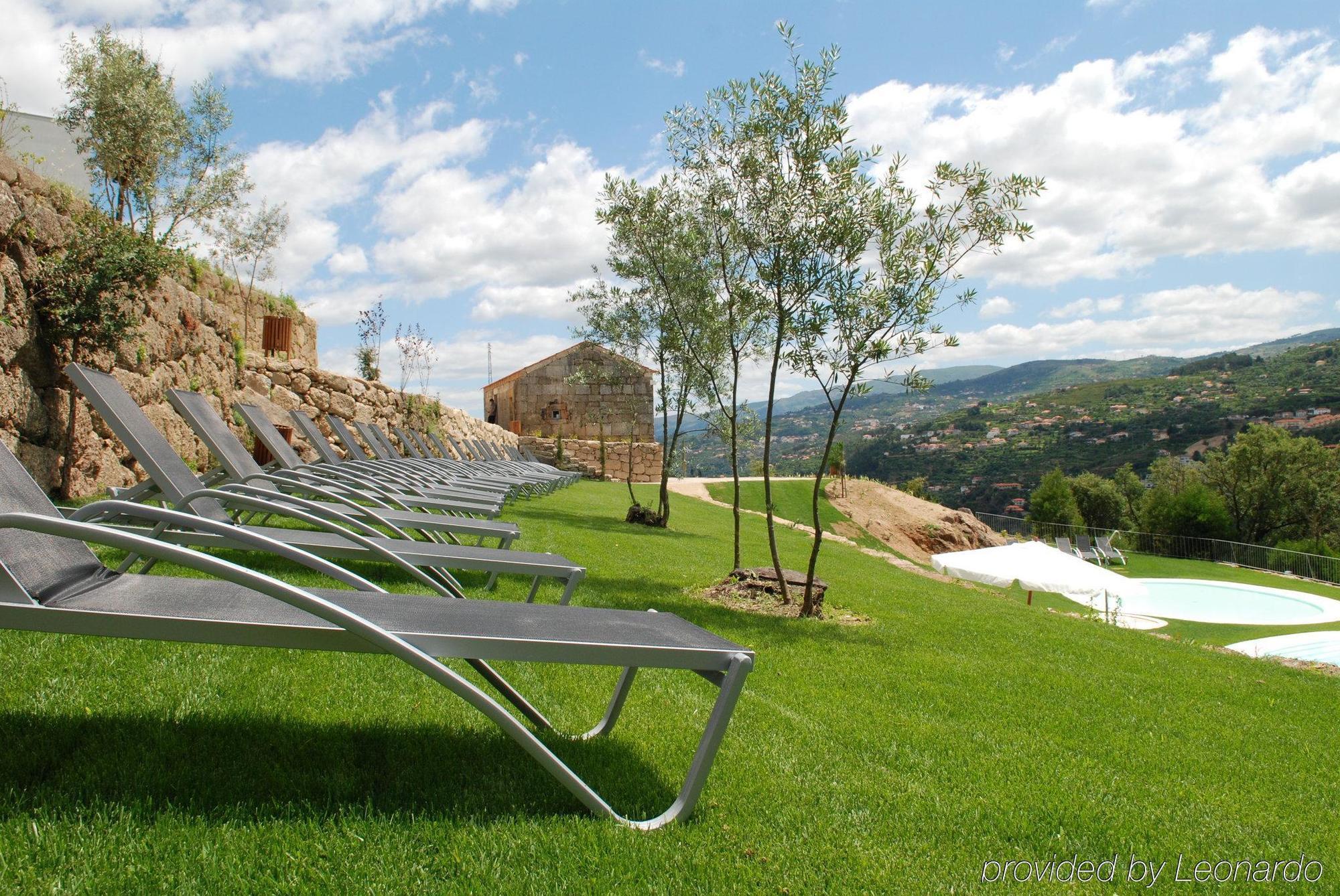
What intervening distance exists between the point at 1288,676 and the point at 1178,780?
15.4 ft

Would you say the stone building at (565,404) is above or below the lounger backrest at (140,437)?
above

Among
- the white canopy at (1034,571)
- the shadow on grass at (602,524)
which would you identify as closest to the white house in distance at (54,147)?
the shadow on grass at (602,524)

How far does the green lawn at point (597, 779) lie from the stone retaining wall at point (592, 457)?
26.7 m

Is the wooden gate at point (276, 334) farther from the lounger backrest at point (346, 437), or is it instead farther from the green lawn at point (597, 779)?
the green lawn at point (597, 779)

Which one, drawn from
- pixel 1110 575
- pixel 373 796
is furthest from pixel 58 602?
pixel 1110 575

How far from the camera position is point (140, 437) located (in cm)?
462

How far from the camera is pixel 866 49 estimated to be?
21.3 feet

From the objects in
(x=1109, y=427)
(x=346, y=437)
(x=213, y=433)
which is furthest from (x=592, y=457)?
(x=1109, y=427)

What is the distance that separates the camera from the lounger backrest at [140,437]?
4.47 m

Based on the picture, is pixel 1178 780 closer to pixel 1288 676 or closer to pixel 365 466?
pixel 1288 676

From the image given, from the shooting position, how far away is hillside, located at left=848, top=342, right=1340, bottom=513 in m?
69.8

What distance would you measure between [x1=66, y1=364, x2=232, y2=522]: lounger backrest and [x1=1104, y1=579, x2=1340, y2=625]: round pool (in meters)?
22.0

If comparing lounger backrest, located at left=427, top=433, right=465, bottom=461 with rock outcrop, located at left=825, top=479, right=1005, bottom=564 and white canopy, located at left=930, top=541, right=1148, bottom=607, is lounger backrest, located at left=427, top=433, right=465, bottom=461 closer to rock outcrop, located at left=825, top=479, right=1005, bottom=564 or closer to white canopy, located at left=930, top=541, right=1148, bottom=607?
white canopy, located at left=930, top=541, right=1148, bottom=607

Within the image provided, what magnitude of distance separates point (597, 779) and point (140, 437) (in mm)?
3663
